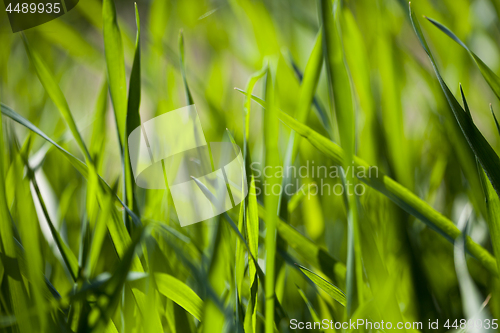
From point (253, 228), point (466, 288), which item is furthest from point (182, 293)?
point (466, 288)

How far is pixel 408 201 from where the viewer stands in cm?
15

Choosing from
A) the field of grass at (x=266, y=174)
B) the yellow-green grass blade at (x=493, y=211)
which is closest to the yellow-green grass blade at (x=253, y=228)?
the field of grass at (x=266, y=174)

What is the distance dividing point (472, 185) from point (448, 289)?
0.21 feet

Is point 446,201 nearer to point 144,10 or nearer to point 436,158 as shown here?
point 436,158

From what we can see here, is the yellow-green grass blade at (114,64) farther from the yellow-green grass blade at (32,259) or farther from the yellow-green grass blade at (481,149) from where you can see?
the yellow-green grass blade at (481,149)

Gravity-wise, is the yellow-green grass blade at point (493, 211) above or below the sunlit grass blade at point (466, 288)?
above

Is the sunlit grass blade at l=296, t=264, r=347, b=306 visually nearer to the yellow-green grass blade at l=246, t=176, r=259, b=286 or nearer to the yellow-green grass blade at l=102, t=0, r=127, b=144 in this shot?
the yellow-green grass blade at l=246, t=176, r=259, b=286

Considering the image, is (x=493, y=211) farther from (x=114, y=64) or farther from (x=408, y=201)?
(x=114, y=64)

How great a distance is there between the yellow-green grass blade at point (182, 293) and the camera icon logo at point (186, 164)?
48 mm

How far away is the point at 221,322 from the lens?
0.14m

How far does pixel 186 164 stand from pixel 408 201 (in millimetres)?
133

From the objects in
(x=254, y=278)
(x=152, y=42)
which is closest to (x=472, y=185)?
(x=254, y=278)

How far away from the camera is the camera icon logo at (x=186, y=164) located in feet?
0.62

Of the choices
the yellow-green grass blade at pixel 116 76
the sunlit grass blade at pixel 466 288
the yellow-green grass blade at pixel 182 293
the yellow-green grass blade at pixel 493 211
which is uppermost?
the yellow-green grass blade at pixel 116 76
